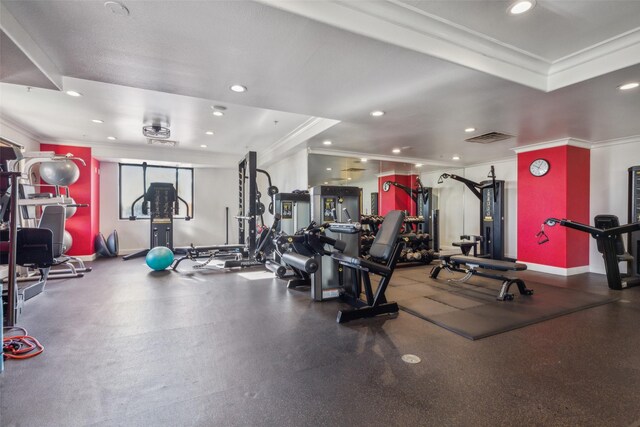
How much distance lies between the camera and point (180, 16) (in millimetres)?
2047

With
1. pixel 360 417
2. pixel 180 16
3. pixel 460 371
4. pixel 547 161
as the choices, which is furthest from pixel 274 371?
pixel 547 161

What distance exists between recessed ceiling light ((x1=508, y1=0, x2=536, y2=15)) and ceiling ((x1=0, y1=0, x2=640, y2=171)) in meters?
0.07

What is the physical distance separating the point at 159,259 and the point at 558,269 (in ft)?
24.1

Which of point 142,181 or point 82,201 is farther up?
point 142,181

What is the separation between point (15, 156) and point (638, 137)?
9.08 m

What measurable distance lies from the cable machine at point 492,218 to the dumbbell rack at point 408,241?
44.4 inches

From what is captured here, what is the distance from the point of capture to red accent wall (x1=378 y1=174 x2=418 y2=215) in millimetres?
7828

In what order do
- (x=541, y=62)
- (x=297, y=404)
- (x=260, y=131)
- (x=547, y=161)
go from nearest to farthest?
(x=297, y=404) < (x=541, y=62) < (x=547, y=161) < (x=260, y=131)

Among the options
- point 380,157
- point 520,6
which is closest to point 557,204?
point 380,157

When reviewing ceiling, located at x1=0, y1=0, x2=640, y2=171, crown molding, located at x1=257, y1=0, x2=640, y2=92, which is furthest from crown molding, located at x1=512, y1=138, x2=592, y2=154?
crown molding, located at x1=257, y1=0, x2=640, y2=92

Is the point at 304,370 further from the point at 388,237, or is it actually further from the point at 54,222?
the point at 54,222

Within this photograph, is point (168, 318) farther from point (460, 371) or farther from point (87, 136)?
point (87, 136)

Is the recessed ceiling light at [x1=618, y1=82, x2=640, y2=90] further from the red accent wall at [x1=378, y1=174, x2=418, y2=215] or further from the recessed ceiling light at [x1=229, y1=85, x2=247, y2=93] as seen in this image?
the red accent wall at [x1=378, y1=174, x2=418, y2=215]

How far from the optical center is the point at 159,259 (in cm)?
562
